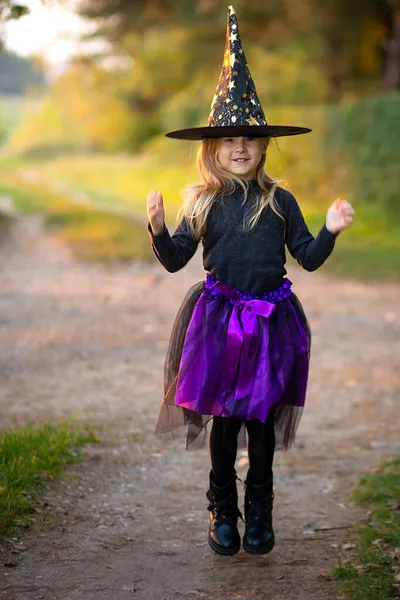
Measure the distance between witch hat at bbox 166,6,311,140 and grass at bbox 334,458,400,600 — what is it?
1744 millimetres

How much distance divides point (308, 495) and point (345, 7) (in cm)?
1689

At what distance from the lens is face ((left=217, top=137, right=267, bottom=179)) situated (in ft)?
11.3

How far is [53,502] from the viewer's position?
13.3 feet

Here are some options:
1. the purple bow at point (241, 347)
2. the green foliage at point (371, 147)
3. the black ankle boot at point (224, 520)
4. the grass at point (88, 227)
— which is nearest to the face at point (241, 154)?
the purple bow at point (241, 347)

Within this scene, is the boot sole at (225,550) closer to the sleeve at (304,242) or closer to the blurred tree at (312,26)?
the sleeve at (304,242)

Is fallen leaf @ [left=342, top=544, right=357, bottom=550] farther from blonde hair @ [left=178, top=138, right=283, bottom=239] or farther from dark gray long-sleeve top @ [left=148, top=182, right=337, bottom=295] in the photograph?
blonde hair @ [left=178, top=138, right=283, bottom=239]

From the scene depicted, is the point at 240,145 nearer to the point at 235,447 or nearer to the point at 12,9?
the point at 235,447

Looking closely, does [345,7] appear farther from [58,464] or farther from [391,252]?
[58,464]

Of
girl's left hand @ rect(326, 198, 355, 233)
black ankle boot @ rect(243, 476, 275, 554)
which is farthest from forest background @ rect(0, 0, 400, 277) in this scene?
black ankle boot @ rect(243, 476, 275, 554)

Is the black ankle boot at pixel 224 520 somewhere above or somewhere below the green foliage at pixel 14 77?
below

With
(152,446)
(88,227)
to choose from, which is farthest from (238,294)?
(88,227)

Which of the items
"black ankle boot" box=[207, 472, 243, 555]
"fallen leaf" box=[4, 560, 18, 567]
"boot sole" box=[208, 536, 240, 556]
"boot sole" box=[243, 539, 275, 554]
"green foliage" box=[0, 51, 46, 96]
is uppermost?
"green foliage" box=[0, 51, 46, 96]

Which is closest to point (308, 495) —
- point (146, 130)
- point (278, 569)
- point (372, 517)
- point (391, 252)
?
point (372, 517)

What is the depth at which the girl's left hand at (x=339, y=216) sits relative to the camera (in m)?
3.23
